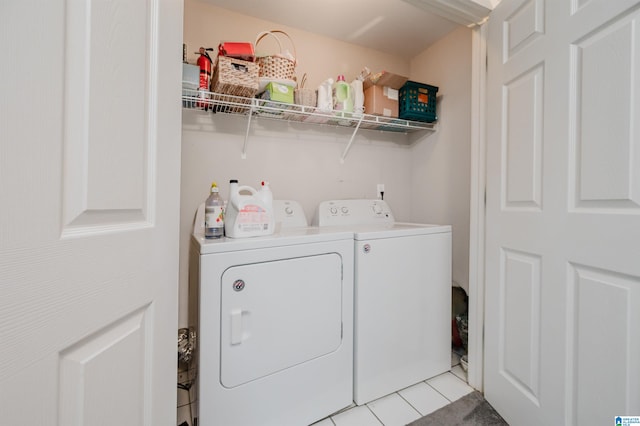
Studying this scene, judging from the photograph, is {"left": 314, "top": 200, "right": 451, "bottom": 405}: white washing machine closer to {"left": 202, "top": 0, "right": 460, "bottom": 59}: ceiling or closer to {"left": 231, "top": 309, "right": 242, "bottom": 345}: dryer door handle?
{"left": 231, "top": 309, "right": 242, "bottom": 345}: dryer door handle

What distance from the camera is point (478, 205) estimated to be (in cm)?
158

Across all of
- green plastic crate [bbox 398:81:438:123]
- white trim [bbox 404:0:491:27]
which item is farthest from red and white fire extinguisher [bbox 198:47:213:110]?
green plastic crate [bbox 398:81:438:123]

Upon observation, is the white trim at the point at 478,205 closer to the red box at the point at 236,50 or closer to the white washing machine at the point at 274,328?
the white washing machine at the point at 274,328

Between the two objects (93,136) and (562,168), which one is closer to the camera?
(93,136)

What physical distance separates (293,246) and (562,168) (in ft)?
3.98

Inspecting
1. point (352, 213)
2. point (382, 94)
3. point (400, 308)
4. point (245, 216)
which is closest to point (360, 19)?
point (382, 94)

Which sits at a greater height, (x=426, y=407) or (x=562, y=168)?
(x=562, y=168)

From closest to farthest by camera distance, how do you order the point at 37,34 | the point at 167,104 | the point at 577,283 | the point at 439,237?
1. the point at 37,34
2. the point at 167,104
3. the point at 577,283
4. the point at 439,237

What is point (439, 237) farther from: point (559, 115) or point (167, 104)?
point (167, 104)

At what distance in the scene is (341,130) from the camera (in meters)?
2.24

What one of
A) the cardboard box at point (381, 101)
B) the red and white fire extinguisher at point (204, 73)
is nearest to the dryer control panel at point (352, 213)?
the cardboard box at point (381, 101)

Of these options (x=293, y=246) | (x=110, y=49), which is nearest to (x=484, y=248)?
(x=293, y=246)

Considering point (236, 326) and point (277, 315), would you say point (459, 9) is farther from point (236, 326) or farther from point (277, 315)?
point (236, 326)

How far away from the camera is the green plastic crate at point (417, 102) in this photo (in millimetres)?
2064
